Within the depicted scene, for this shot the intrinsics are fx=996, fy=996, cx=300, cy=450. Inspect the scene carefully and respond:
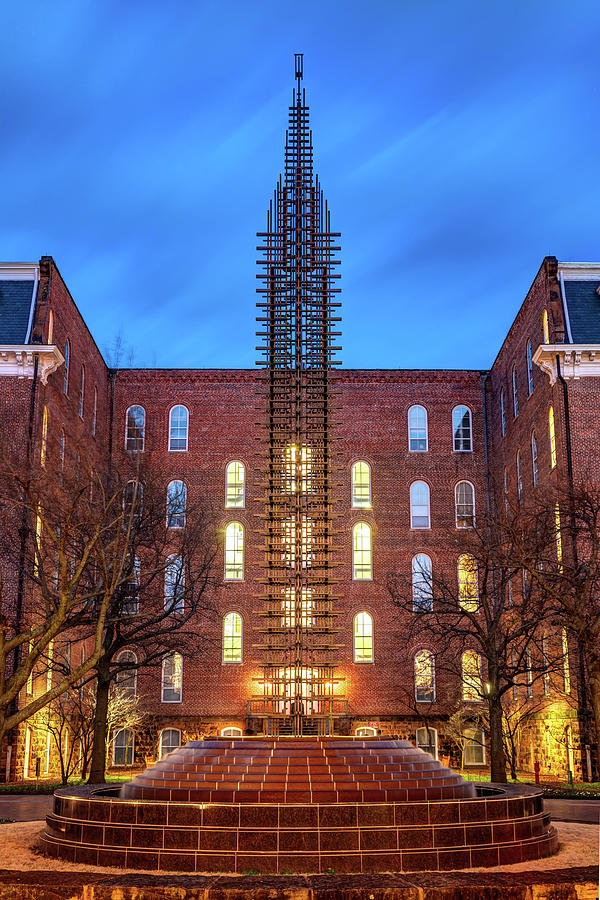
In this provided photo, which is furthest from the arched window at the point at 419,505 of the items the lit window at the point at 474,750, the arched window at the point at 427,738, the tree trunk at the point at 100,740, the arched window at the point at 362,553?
the tree trunk at the point at 100,740

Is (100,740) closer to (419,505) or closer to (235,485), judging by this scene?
(235,485)

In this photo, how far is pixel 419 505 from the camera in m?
47.1

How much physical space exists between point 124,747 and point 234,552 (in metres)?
9.85

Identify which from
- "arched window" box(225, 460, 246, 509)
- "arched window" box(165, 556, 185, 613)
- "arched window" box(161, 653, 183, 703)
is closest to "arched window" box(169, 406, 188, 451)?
"arched window" box(225, 460, 246, 509)

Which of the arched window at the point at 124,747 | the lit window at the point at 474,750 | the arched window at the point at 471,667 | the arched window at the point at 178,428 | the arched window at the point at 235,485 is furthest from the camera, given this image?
the arched window at the point at 178,428

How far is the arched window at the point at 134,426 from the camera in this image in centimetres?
4769

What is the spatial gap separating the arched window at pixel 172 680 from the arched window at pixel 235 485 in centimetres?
744

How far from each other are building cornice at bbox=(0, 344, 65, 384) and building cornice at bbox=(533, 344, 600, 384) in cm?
1749

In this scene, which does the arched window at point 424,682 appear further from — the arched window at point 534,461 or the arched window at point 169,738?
the arched window at point 169,738

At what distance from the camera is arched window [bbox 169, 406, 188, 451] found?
156ft

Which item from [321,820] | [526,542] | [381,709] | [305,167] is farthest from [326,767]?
[381,709]

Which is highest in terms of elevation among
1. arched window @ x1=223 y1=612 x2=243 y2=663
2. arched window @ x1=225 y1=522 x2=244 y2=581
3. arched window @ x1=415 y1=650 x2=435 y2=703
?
arched window @ x1=225 y1=522 x2=244 y2=581

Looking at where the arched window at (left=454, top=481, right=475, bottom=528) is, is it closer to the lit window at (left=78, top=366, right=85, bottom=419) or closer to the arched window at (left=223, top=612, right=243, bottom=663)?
the arched window at (left=223, top=612, right=243, bottom=663)

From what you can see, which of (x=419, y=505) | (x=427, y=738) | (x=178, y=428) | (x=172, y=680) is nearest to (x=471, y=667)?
(x=427, y=738)
